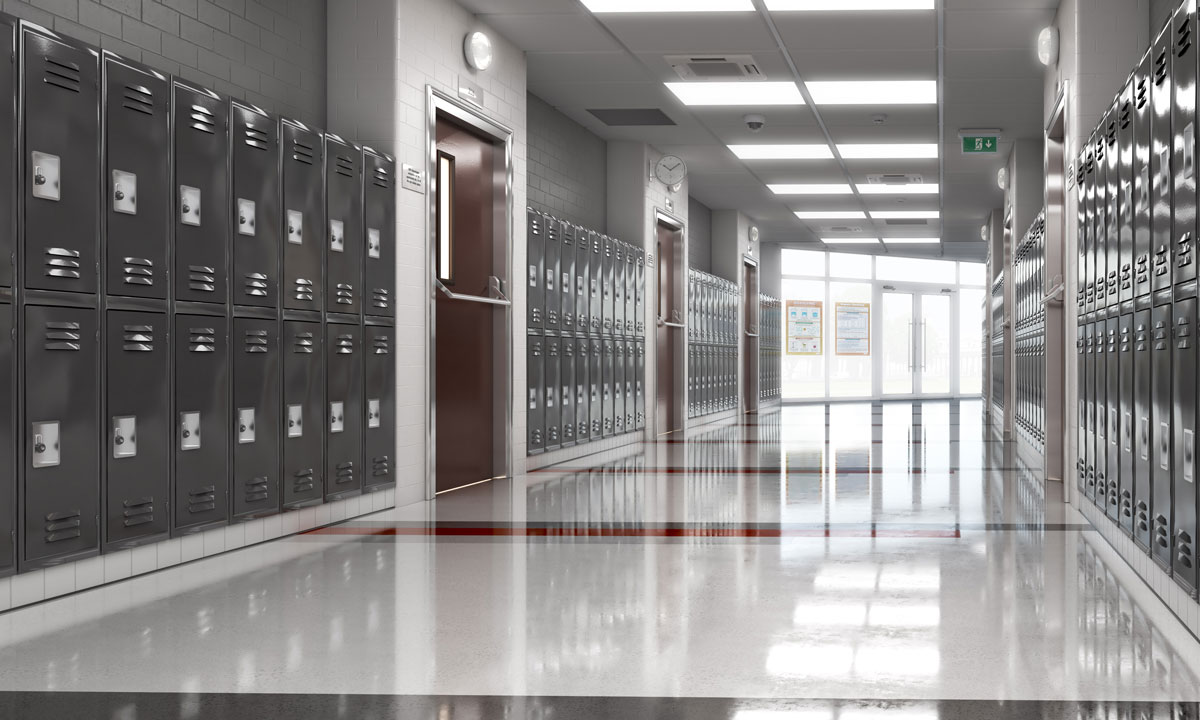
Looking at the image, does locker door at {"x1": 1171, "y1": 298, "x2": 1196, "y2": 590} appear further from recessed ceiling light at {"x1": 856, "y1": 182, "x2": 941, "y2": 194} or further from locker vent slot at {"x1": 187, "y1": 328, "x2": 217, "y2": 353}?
recessed ceiling light at {"x1": 856, "y1": 182, "x2": 941, "y2": 194}

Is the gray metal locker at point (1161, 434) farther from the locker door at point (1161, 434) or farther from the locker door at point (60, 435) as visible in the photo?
the locker door at point (60, 435)

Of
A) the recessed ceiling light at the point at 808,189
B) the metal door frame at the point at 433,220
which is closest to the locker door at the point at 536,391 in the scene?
the metal door frame at the point at 433,220

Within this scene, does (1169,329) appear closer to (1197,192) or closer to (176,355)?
(1197,192)

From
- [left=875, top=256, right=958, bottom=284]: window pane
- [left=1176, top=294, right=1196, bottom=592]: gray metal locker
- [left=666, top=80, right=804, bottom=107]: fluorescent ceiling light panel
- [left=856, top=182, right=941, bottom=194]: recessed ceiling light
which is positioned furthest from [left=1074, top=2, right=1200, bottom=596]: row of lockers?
[left=875, top=256, right=958, bottom=284]: window pane

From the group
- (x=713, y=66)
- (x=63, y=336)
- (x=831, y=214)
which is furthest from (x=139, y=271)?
(x=831, y=214)

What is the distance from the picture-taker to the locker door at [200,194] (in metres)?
4.62

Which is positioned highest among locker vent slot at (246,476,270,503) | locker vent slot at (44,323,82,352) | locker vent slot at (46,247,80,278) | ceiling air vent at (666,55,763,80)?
ceiling air vent at (666,55,763,80)

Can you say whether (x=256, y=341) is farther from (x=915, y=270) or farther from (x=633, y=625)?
(x=915, y=270)

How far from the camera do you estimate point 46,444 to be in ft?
12.7

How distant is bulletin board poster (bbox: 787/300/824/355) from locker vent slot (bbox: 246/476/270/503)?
1967cm

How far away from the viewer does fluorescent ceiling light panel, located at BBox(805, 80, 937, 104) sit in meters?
9.33

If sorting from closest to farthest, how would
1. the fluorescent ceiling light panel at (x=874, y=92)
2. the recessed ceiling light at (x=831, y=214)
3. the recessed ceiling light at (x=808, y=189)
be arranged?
1. the fluorescent ceiling light panel at (x=874, y=92)
2. the recessed ceiling light at (x=808, y=189)
3. the recessed ceiling light at (x=831, y=214)

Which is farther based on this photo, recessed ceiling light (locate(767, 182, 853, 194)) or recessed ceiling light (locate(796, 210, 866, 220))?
recessed ceiling light (locate(796, 210, 866, 220))

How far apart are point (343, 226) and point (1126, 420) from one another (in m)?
3.87
